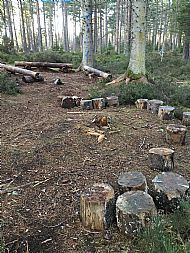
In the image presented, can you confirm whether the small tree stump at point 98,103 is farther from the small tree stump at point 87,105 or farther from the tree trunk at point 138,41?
the tree trunk at point 138,41

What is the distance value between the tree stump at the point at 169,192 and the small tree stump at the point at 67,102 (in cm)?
411

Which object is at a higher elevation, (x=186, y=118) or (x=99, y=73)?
(x=99, y=73)

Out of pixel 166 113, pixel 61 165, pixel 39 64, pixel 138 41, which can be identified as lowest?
pixel 61 165

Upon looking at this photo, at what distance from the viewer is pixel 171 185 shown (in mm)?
2812

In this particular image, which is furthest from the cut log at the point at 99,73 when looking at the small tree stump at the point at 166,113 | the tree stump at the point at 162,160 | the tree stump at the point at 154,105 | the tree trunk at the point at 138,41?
the tree stump at the point at 162,160

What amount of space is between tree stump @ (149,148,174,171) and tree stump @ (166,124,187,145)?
0.83 metres

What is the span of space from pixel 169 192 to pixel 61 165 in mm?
1577

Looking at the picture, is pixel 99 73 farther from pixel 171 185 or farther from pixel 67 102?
pixel 171 185

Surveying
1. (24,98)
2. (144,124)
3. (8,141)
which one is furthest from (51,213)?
(24,98)

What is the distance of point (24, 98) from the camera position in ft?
24.3

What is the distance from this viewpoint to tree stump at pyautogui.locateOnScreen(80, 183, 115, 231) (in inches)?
100

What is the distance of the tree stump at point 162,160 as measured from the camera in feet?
11.8

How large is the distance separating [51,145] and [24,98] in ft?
11.5

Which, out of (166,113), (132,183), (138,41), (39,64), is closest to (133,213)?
(132,183)
